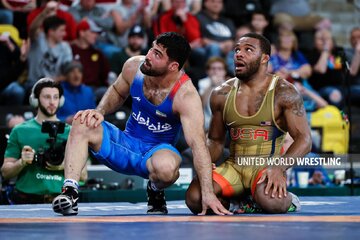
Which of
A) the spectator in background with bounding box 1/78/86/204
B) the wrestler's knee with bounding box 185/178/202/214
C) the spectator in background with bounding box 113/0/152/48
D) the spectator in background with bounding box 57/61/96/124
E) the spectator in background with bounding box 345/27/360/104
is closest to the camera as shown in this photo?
the wrestler's knee with bounding box 185/178/202/214

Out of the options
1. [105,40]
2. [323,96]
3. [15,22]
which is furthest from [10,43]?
[323,96]

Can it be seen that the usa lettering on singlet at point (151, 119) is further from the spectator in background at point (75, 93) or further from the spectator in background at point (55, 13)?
the spectator in background at point (55, 13)

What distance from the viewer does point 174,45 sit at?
19.2ft

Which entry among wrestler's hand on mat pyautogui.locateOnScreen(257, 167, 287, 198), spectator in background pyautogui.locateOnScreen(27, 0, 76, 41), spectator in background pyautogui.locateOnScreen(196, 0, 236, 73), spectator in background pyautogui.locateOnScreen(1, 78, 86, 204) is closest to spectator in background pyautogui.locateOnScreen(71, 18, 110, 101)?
spectator in background pyautogui.locateOnScreen(27, 0, 76, 41)

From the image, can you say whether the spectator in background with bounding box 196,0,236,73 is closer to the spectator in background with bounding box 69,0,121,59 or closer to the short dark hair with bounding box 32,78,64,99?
the spectator in background with bounding box 69,0,121,59

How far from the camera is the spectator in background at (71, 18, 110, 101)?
1033 cm

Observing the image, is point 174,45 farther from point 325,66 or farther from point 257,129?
point 325,66

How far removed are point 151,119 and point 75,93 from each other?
12.0 feet

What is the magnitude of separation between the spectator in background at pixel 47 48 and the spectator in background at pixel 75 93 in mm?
431

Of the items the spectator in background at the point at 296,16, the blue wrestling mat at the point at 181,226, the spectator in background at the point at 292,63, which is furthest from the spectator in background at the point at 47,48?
the blue wrestling mat at the point at 181,226

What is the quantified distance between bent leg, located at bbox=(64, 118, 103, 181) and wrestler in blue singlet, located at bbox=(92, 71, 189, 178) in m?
0.16

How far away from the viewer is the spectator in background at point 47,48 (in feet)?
33.0

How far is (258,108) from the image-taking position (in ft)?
19.8

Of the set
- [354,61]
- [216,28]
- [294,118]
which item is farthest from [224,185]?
[354,61]
